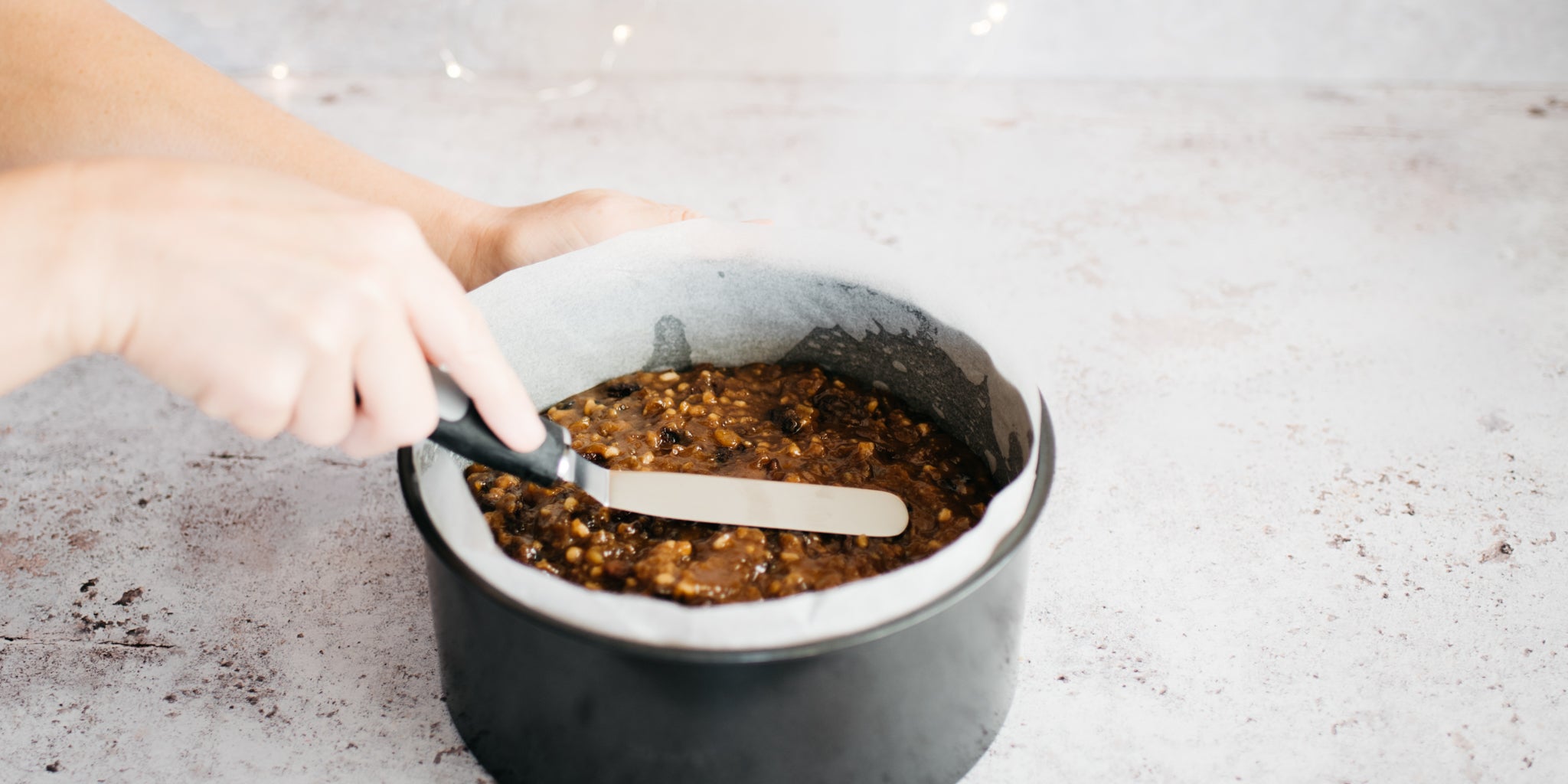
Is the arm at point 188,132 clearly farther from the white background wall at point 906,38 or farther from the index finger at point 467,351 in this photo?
the white background wall at point 906,38

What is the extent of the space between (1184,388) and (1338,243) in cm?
59

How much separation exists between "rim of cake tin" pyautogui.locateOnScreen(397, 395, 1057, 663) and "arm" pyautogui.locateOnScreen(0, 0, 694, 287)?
51 centimetres

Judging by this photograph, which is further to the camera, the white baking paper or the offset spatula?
the white baking paper

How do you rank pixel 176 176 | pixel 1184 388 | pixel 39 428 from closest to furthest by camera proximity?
1. pixel 176 176
2. pixel 39 428
3. pixel 1184 388

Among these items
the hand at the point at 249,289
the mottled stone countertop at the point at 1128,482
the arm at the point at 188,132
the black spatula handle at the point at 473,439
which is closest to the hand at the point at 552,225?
the arm at the point at 188,132

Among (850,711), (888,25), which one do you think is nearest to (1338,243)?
(888,25)

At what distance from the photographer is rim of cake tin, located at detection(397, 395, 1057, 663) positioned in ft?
2.69

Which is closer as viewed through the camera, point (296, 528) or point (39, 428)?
point (296, 528)

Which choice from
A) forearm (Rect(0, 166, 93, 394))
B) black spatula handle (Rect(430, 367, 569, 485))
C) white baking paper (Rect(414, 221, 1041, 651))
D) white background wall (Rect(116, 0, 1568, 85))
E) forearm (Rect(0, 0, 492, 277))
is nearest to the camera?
forearm (Rect(0, 166, 93, 394))

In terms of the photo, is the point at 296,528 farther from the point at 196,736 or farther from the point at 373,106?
the point at 373,106

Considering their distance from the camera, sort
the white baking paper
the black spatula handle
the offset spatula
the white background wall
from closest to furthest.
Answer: the black spatula handle
the offset spatula
the white baking paper
the white background wall

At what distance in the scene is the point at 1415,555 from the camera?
135 centimetres

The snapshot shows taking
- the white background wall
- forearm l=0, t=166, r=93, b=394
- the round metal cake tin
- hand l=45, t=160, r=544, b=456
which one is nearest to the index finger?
hand l=45, t=160, r=544, b=456

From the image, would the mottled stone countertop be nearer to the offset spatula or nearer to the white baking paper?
the white baking paper
